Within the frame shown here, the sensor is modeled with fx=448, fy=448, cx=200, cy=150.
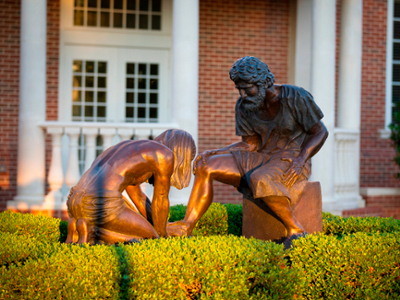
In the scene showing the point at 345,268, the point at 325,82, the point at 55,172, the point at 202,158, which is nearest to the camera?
the point at 345,268

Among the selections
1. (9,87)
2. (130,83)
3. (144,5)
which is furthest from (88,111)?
(144,5)

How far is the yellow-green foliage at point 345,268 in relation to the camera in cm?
326

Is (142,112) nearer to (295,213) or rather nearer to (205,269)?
(295,213)

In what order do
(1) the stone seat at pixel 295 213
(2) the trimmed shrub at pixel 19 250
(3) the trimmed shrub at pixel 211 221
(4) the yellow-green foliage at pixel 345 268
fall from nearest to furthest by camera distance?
(2) the trimmed shrub at pixel 19 250 < (4) the yellow-green foliage at pixel 345 268 < (1) the stone seat at pixel 295 213 < (3) the trimmed shrub at pixel 211 221

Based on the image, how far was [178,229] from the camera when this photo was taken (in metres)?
3.95

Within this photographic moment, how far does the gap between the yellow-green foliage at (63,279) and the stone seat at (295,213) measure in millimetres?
1615

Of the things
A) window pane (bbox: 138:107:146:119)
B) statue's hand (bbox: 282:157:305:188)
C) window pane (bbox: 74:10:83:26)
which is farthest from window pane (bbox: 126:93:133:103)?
statue's hand (bbox: 282:157:305:188)

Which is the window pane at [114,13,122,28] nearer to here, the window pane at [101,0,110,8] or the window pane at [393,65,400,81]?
the window pane at [101,0,110,8]

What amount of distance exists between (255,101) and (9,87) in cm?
658

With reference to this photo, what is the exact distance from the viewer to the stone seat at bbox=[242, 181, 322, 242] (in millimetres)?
3926

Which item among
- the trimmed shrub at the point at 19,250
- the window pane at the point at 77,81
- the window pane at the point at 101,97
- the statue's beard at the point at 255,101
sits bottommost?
the trimmed shrub at the point at 19,250

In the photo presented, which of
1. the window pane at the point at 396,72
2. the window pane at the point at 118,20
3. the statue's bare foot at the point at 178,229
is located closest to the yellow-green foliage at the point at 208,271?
the statue's bare foot at the point at 178,229

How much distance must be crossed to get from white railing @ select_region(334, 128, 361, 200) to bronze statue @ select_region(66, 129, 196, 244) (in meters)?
5.38

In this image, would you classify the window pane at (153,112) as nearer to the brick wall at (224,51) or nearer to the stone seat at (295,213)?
the brick wall at (224,51)
